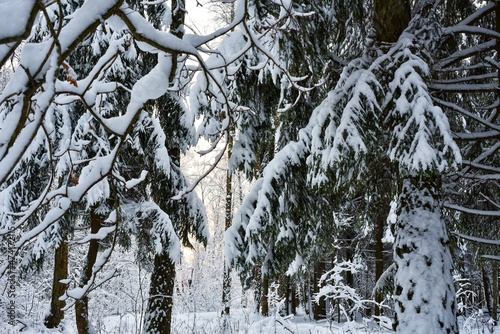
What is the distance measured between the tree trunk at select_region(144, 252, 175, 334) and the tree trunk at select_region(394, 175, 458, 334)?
444 cm

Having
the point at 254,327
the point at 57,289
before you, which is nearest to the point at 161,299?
the point at 254,327

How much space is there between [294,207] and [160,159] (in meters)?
3.36

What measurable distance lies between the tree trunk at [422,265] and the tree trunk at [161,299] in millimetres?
4442

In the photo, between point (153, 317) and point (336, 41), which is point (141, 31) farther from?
point (153, 317)

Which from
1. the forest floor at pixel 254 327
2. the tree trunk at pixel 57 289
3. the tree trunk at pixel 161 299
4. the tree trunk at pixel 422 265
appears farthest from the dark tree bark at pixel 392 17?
the tree trunk at pixel 57 289

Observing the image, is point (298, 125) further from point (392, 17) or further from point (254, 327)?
point (254, 327)

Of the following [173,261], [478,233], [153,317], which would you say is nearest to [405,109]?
[478,233]

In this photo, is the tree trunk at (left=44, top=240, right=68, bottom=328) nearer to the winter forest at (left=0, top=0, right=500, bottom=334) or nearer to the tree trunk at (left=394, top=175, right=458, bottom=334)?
the winter forest at (left=0, top=0, right=500, bottom=334)

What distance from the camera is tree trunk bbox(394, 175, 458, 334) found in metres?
3.17

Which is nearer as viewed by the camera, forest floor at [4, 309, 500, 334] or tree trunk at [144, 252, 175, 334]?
forest floor at [4, 309, 500, 334]

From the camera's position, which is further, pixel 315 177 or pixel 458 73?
pixel 458 73

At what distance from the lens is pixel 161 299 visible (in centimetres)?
674

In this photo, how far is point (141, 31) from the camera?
1.09 m

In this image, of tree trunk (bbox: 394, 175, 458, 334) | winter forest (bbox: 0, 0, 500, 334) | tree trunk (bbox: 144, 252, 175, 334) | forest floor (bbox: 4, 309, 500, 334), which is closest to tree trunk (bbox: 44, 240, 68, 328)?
forest floor (bbox: 4, 309, 500, 334)
